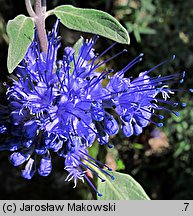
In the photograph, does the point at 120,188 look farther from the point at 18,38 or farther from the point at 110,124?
the point at 18,38

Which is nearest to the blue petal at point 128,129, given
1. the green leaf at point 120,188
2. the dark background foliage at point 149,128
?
the green leaf at point 120,188

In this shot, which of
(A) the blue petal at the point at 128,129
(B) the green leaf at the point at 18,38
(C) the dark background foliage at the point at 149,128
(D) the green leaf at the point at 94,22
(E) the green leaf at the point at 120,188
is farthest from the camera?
(C) the dark background foliage at the point at 149,128

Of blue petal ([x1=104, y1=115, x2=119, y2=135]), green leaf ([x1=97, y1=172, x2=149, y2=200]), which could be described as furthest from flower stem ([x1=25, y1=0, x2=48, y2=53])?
green leaf ([x1=97, y1=172, x2=149, y2=200])

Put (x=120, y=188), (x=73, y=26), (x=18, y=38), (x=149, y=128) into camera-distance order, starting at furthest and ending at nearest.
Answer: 1. (x=149, y=128)
2. (x=120, y=188)
3. (x=73, y=26)
4. (x=18, y=38)

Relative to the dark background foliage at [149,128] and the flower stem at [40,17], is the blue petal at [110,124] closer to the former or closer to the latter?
the flower stem at [40,17]

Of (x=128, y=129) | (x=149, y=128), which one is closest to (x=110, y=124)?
(x=128, y=129)

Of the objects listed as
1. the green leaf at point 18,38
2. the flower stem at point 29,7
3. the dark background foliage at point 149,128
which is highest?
the flower stem at point 29,7
